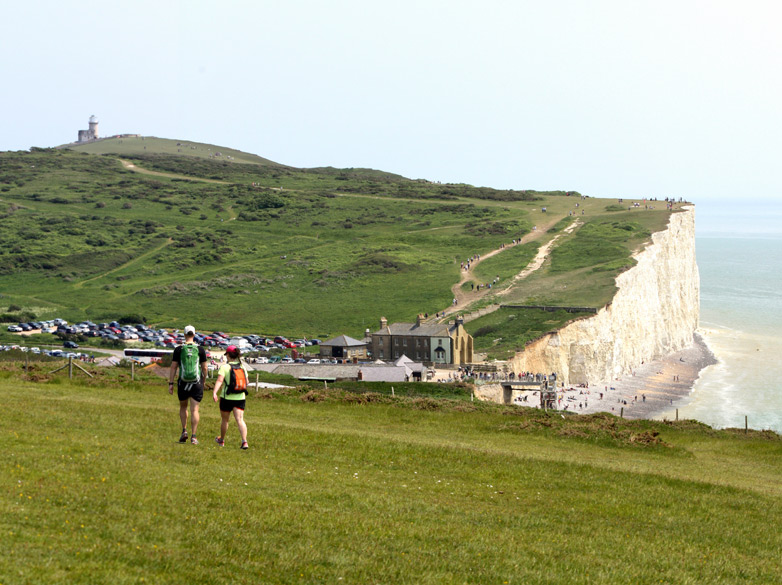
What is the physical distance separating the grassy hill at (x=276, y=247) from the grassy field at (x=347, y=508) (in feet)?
242

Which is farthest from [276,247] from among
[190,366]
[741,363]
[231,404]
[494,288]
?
[231,404]

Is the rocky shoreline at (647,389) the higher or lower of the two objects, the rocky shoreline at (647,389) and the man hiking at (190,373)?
the lower

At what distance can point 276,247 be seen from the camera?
5531 inches

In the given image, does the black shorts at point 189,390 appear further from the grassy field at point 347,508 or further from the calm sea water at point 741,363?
the calm sea water at point 741,363

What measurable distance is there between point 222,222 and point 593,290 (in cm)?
8118

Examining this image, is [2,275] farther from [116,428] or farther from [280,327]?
[116,428]

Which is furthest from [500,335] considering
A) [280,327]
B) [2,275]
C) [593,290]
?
[2,275]

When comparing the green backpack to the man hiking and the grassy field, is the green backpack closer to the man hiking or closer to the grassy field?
the man hiking

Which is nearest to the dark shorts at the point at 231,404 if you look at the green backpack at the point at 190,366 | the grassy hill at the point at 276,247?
the green backpack at the point at 190,366

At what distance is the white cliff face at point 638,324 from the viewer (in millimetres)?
80625

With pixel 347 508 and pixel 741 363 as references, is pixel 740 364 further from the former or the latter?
pixel 347 508

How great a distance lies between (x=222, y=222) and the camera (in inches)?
6191

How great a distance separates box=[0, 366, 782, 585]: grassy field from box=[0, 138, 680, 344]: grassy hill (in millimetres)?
73910

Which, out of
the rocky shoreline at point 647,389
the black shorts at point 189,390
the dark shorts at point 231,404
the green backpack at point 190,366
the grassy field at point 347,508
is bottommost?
the rocky shoreline at point 647,389
